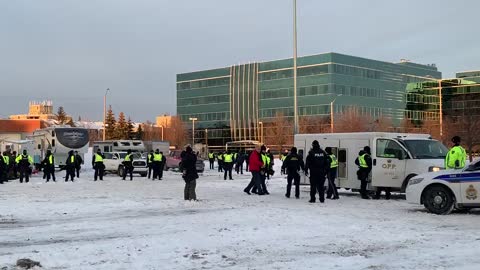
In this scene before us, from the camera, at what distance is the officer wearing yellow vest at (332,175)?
18.1 m

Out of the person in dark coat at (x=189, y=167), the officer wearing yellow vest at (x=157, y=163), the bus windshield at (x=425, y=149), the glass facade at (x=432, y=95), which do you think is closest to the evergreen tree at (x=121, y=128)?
the glass facade at (x=432, y=95)

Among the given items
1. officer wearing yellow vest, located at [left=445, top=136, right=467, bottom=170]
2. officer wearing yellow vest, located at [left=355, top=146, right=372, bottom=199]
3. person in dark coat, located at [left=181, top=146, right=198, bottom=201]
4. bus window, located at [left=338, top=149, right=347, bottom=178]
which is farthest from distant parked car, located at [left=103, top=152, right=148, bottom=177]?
officer wearing yellow vest, located at [left=445, top=136, right=467, bottom=170]

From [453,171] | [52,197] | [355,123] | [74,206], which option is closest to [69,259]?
[74,206]

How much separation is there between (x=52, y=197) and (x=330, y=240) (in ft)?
39.2

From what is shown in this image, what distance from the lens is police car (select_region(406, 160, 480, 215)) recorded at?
43.8 ft

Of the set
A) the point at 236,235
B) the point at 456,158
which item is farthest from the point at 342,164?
the point at 236,235

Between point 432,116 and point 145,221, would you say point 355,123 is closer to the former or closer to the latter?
point 432,116

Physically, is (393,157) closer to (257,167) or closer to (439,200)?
(439,200)

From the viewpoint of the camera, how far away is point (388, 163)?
17953 millimetres

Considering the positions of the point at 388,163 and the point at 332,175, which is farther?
the point at 332,175

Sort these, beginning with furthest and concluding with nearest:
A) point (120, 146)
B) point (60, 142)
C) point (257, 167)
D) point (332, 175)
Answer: point (60, 142)
point (120, 146)
point (257, 167)
point (332, 175)

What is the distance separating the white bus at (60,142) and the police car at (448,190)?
3225 centimetres

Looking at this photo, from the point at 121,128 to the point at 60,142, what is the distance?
57794 mm

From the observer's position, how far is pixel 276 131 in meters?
84.8
